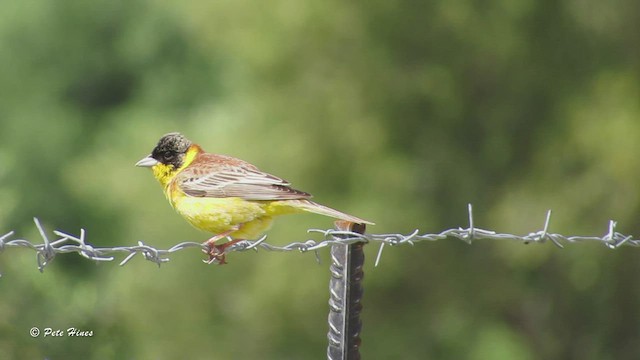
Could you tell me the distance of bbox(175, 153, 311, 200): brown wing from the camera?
175 inches

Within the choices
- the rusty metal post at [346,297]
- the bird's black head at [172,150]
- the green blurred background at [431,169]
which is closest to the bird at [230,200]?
the bird's black head at [172,150]

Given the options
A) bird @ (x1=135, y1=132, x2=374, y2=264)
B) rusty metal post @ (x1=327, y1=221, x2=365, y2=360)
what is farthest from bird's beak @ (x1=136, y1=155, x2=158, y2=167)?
rusty metal post @ (x1=327, y1=221, x2=365, y2=360)

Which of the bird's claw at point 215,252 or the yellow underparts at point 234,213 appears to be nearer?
the bird's claw at point 215,252

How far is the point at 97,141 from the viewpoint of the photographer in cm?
1539

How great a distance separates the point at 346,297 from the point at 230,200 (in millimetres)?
1085

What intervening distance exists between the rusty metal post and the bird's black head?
156 centimetres

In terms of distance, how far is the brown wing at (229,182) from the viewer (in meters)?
4.44

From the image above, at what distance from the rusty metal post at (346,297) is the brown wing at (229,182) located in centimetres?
80

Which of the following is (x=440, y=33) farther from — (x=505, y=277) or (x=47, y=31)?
(x=47, y=31)

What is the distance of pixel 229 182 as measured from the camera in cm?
463

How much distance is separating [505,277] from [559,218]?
83 cm

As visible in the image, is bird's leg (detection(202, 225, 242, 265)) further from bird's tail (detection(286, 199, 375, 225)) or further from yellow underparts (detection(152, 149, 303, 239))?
bird's tail (detection(286, 199, 375, 225))

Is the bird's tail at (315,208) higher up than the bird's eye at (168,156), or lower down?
lower down

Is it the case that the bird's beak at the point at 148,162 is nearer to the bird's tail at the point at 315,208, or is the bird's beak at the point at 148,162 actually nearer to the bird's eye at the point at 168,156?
the bird's eye at the point at 168,156
